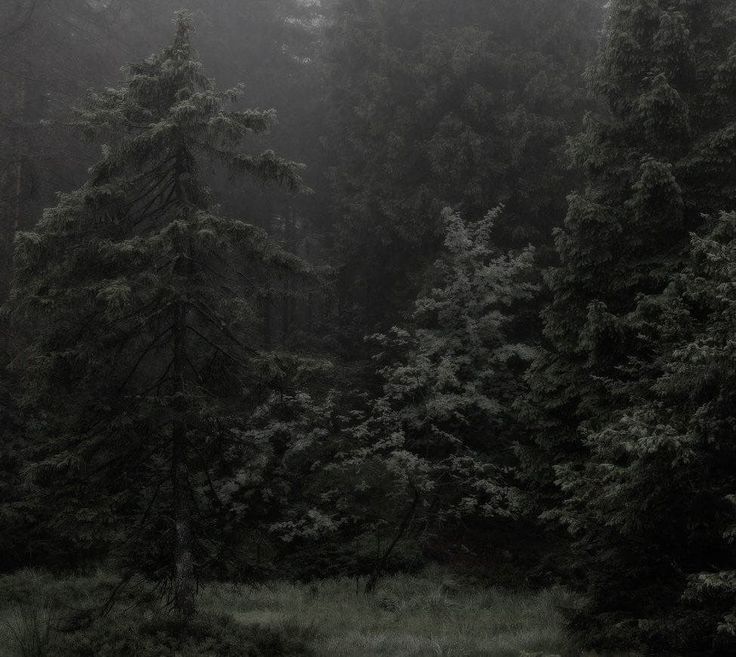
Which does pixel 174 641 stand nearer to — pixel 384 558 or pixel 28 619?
pixel 28 619

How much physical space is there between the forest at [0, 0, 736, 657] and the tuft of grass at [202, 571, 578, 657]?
0.11 metres

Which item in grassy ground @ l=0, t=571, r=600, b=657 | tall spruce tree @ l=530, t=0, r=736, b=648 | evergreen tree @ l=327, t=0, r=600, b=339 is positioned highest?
evergreen tree @ l=327, t=0, r=600, b=339

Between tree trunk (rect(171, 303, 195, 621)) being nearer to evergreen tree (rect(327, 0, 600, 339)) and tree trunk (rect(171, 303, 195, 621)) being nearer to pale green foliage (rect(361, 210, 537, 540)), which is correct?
pale green foliage (rect(361, 210, 537, 540))

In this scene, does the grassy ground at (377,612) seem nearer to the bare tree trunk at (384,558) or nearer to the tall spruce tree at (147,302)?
the bare tree trunk at (384,558)

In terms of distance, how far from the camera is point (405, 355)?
58.8ft

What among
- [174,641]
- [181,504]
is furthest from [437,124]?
[174,641]

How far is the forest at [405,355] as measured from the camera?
26.7ft

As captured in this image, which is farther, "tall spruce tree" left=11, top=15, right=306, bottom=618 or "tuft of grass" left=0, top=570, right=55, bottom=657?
"tall spruce tree" left=11, top=15, right=306, bottom=618

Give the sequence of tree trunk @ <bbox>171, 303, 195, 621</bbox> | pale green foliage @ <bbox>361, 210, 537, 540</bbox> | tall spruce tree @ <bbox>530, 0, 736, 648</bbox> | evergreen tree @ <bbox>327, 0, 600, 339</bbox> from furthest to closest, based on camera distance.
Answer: evergreen tree @ <bbox>327, 0, 600, 339</bbox>, pale green foliage @ <bbox>361, 210, 537, 540</bbox>, tall spruce tree @ <bbox>530, 0, 736, 648</bbox>, tree trunk @ <bbox>171, 303, 195, 621</bbox>

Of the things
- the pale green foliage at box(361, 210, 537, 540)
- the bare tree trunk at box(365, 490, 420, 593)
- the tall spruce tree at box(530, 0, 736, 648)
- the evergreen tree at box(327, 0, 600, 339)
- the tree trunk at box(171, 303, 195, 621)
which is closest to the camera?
the tree trunk at box(171, 303, 195, 621)

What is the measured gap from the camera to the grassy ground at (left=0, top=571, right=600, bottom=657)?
9.21 metres

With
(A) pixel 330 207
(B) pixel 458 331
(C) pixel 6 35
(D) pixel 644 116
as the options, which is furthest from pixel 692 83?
(C) pixel 6 35

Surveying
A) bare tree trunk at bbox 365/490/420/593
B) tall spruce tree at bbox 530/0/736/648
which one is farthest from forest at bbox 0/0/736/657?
bare tree trunk at bbox 365/490/420/593

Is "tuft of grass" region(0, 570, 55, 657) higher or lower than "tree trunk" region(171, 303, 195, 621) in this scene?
lower
